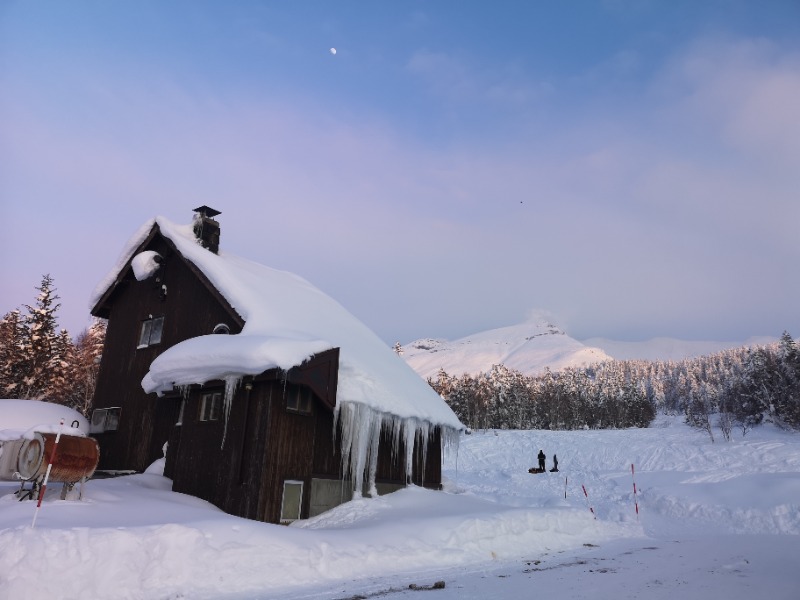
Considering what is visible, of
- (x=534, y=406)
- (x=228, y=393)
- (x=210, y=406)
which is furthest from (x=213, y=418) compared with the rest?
(x=534, y=406)

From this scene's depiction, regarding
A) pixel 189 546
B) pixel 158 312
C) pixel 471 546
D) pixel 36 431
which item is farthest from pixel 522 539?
pixel 158 312

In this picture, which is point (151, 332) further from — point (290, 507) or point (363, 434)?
point (363, 434)

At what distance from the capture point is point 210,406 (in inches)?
537

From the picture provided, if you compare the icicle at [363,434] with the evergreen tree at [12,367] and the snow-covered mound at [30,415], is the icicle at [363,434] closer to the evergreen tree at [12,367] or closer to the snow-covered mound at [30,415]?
the snow-covered mound at [30,415]

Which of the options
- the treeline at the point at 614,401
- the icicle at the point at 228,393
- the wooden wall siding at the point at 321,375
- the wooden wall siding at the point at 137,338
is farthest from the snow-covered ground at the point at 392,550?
the treeline at the point at 614,401

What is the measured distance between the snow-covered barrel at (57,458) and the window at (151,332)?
25.8 feet

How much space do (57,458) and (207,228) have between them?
33.8 ft

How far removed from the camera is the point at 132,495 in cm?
1085

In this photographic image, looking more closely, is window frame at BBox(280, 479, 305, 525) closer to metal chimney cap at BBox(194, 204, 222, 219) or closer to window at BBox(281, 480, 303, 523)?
window at BBox(281, 480, 303, 523)

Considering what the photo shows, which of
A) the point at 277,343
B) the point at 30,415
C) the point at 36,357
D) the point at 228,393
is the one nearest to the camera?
the point at 277,343

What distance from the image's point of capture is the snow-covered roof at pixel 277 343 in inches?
482

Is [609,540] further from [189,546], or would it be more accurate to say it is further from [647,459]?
[647,459]

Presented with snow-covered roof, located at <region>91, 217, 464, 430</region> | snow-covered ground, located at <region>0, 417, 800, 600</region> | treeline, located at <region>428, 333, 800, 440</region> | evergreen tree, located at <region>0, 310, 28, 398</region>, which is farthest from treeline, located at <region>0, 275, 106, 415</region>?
treeline, located at <region>428, 333, 800, 440</region>

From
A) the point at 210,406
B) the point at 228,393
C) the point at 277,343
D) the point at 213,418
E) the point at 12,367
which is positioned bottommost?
the point at 213,418
